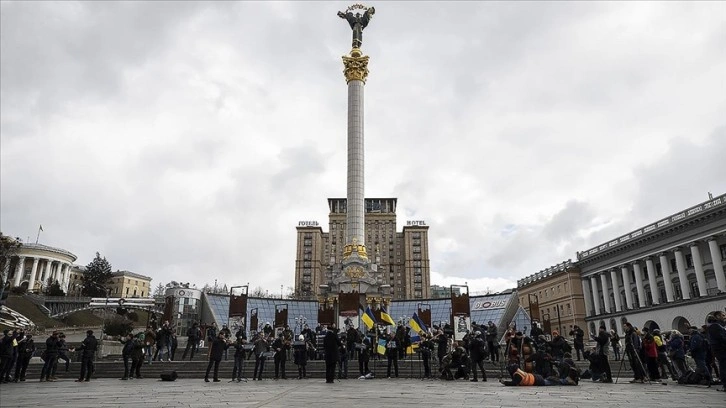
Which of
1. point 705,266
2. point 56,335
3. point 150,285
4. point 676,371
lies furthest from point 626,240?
point 150,285

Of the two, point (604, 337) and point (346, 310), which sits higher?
point (346, 310)

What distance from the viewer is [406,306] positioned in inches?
2650

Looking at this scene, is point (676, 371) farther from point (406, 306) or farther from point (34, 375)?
point (406, 306)

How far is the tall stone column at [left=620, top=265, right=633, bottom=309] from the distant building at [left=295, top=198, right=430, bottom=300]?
265 feet

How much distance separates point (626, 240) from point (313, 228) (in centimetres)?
9813

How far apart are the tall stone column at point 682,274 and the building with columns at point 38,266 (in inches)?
4407

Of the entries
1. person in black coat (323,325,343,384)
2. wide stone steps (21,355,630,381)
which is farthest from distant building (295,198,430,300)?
person in black coat (323,325,343,384)

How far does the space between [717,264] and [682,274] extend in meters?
5.51

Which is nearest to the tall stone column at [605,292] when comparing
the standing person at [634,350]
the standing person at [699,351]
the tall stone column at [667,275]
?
the tall stone column at [667,275]

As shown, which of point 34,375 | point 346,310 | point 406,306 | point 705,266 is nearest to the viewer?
point 34,375

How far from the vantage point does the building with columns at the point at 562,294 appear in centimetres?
7581

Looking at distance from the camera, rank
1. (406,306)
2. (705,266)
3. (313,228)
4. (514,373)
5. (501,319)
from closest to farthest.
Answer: (514,373) < (705,266) < (501,319) < (406,306) < (313,228)

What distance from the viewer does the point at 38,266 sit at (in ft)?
361

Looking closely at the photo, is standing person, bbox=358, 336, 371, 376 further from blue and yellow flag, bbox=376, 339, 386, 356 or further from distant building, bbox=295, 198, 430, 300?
distant building, bbox=295, 198, 430, 300
